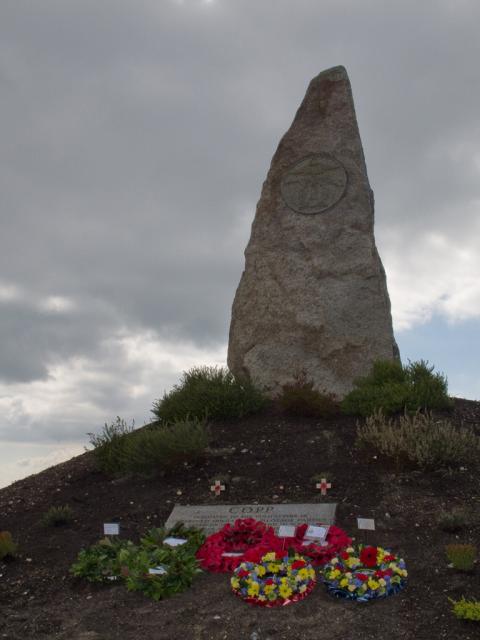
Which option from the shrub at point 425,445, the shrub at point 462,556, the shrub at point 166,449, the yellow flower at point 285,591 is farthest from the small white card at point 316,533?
the shrub at point 166,449

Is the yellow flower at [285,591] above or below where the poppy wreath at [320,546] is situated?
below

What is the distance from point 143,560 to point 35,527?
256cm

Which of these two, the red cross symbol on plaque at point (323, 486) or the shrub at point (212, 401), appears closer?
the red cross symbol on plaque at point (323, 486)

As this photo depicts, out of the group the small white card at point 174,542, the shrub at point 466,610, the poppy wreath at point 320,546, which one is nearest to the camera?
the shrub at point 466,610

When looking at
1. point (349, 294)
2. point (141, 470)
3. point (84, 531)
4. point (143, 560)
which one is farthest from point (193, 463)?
point (349, 294)

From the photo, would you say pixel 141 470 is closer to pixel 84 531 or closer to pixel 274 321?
pixel 84 531

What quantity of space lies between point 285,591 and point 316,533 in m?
1.01

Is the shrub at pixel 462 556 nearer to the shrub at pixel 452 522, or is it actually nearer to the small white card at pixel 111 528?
the shrub at pixel 452 522

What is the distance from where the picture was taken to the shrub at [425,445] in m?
8.44

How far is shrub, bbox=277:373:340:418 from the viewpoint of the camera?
34.6ft

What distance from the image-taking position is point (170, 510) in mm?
8367

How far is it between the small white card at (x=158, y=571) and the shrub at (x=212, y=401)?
4.31m

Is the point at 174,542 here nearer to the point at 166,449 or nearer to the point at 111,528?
the point at 111,528

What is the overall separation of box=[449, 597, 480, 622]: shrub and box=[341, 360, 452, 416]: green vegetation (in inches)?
185
